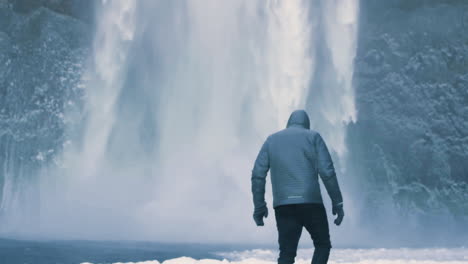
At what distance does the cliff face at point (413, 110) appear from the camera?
28.2m

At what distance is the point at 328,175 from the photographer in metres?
4.57

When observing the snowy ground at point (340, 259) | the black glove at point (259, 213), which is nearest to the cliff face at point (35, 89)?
the snowy ground at point (340, 259)

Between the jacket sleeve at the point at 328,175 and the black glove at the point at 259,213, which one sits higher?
the jacket sleeve at the point at 328,175

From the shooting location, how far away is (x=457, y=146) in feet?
A: 92.2

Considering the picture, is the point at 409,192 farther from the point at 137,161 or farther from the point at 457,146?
the point at 137,161

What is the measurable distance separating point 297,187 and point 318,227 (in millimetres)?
347

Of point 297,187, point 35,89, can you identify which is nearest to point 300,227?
point 297,187

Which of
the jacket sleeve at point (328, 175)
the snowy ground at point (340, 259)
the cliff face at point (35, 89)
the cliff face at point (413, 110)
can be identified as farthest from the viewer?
the cliff face at point (35, 89)

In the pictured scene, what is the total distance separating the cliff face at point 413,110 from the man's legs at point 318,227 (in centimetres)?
2509

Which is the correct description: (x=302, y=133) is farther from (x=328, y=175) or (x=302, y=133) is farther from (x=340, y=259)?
(x=340, y=259)

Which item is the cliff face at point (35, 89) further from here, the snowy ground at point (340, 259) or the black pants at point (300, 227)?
the black pants at point (300, 227)

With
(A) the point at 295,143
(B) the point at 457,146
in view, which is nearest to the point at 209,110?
(B) the point at 457,146

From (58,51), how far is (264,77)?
35.9ft

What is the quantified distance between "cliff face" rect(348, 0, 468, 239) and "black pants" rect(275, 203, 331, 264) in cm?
2509
